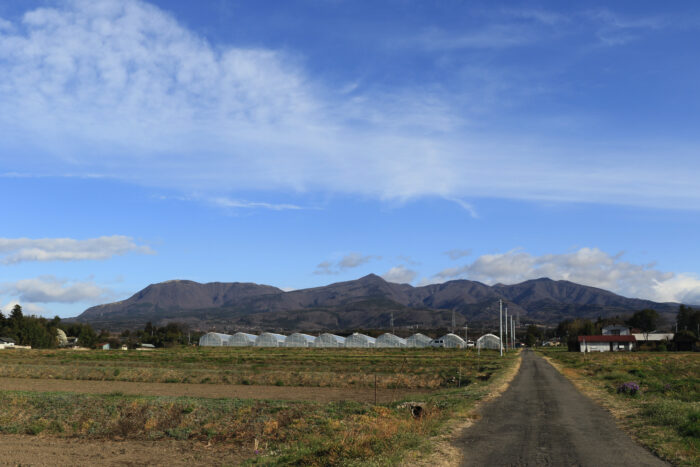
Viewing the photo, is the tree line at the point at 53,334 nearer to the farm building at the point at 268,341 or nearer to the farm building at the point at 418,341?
the farm building at the point at 268,341

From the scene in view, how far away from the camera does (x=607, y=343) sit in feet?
445

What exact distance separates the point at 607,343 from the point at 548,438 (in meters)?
132

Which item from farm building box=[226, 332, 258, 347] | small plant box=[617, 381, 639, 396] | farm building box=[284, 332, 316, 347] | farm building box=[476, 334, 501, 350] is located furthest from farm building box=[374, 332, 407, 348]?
small plant box=[617, 381, 639, 396]

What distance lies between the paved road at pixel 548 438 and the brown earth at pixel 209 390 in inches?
539

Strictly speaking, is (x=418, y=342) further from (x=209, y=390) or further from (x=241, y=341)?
(x=209, y=390)

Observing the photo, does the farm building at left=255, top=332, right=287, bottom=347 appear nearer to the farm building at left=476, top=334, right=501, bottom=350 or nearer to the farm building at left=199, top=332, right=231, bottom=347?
the farm building at left=199, top=332, right=231, bottom=347

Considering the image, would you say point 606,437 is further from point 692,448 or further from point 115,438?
point 115,438

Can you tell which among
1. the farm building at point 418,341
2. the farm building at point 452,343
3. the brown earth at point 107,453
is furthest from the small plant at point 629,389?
the farm building at point 418,341

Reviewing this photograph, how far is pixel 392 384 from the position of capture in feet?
156

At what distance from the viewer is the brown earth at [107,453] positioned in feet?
63.0

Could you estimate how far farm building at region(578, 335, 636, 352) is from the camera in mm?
134000

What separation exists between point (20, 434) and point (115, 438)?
4.74 meters

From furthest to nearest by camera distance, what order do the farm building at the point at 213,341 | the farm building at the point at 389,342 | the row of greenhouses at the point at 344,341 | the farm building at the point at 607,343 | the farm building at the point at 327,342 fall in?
the farm building at the point at 213,341 < the farm building at the point at 327,342 < the farm building at the point at 389,342 < the row of greenhouses at the point at 344,341 < the farm building at the point at 607,343

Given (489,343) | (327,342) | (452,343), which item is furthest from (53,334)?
(489,343)
